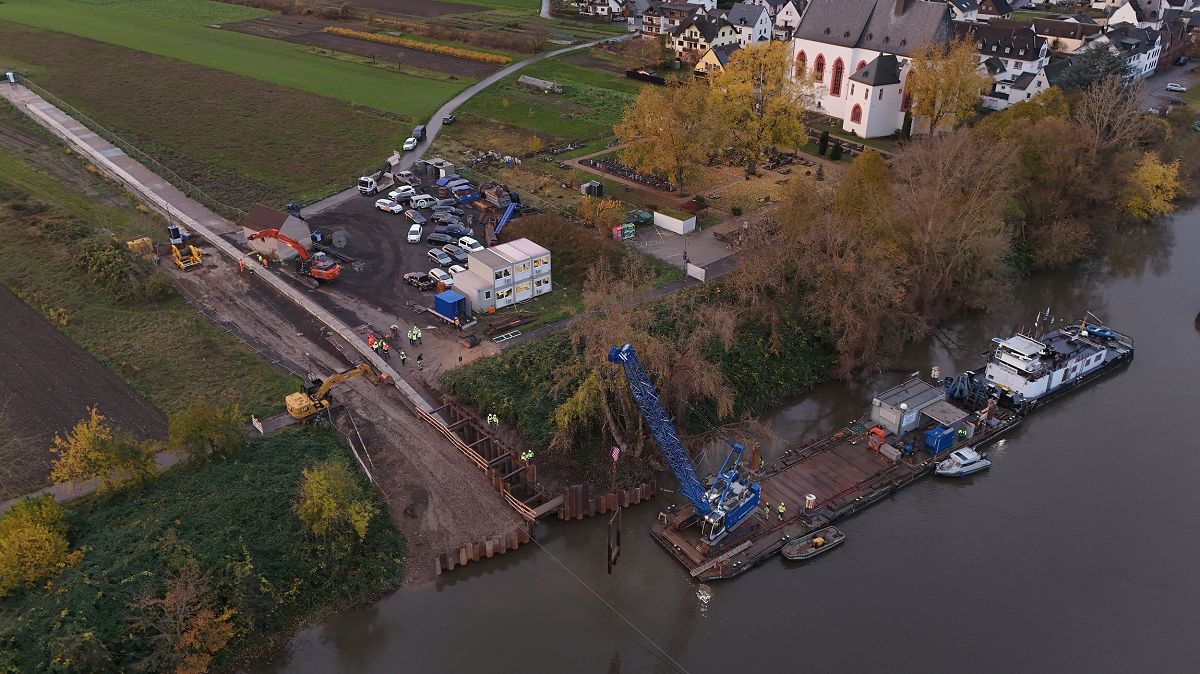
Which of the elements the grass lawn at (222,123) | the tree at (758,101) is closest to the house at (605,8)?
the grass lawn at (222,123)

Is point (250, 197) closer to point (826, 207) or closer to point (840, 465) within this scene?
point (826, 207)

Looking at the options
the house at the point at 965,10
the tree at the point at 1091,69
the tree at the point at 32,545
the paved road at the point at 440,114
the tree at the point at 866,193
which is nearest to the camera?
the tree at the point at 32,545

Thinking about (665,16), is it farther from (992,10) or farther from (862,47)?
(992,10)

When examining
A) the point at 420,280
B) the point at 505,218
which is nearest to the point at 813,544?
the point at 420,280

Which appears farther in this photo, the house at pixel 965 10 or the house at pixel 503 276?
the house at pixel 965 10

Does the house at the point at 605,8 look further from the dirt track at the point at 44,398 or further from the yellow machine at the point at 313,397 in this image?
the yellow machine at the point at 313,397

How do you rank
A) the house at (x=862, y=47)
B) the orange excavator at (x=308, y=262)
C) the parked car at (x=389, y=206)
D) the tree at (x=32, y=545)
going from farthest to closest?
the house at (x=862, y=47)
the parked car at (x=389, y=206)
the orange excavator at (x=308, y=262)
the tree at (x=32, y=545)
